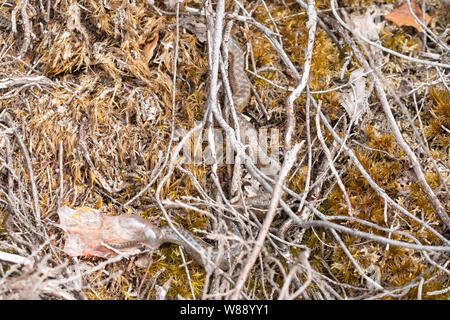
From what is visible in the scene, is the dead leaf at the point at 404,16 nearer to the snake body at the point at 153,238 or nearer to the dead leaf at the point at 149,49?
the dead leaf at the point at 149,49

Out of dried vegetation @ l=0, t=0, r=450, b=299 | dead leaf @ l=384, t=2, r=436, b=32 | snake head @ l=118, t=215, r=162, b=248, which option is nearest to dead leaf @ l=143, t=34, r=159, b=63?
dried vegetation @ l=0, t=0, r=450, b=299

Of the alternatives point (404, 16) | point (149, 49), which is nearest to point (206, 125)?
point (149, 49)

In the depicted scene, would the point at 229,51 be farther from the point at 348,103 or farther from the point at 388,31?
the point at 388,31

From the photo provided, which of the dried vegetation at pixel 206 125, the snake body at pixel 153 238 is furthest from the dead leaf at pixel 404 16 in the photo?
the snake body at pixel 153 238

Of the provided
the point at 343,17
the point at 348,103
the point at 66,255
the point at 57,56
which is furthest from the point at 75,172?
Answer: the point at 343,17
